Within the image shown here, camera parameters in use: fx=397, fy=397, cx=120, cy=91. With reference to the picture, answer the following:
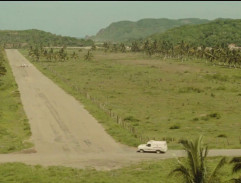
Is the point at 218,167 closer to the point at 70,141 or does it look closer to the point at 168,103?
the point at 70,141

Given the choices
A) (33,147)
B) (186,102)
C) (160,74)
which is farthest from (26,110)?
(160,74)

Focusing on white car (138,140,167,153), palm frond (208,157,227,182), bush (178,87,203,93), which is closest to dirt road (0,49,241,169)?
white car (138,140,167,153)

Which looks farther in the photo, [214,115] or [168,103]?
[168,103]

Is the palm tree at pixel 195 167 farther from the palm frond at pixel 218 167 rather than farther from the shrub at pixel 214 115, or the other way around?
the shrub at pixel 214 115

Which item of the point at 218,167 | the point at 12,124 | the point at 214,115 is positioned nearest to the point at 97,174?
the point at 218,167

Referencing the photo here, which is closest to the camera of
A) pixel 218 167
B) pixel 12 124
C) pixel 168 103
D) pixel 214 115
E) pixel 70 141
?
pixel 218 167

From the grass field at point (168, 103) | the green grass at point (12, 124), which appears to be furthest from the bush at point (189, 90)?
the green grass at point (12, 124)

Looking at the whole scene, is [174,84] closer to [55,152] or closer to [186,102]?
[186,102]
